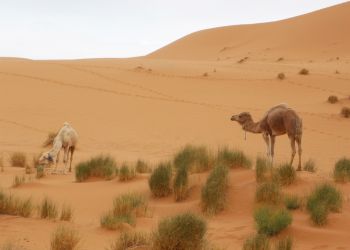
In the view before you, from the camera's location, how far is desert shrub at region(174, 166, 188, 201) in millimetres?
10852

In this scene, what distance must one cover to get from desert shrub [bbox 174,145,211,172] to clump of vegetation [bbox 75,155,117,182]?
64.5 inches

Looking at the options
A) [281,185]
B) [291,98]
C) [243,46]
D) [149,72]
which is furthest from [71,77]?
[243,46]

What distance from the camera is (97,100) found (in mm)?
29016

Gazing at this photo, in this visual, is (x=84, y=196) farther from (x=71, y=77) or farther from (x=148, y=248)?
(x=71, y=77)

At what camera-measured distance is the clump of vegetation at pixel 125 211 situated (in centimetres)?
820

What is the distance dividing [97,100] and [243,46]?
48223mm

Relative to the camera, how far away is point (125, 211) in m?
9.18

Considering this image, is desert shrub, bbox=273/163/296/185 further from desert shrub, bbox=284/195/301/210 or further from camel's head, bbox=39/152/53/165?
camel's head, bbox=39/152/53/165

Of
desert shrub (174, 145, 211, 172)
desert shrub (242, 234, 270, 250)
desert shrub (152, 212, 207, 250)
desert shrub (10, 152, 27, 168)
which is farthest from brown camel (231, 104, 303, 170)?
desert shrub (10, 152, 27, 168)

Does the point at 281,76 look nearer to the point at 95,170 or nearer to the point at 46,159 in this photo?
the point at 46,159

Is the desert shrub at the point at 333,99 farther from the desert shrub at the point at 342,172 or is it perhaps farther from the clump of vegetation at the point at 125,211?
the clump of vegetation at the point at 125,211

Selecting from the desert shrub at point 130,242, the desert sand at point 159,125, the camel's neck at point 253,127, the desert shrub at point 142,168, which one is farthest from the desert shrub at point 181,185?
the desert shrub at point 130,242

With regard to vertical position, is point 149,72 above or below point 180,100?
above

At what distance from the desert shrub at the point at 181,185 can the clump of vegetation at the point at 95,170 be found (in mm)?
2700
